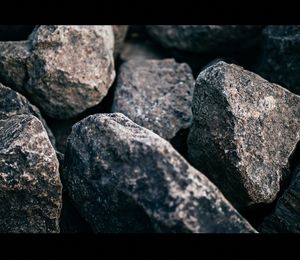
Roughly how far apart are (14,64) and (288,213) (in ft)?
5.02

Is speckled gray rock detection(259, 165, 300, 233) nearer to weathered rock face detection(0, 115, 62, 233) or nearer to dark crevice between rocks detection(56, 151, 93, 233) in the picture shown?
dark crevice between rocks detection(56, 151, 93, 233)

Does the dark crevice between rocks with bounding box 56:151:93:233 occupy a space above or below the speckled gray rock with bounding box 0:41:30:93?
below

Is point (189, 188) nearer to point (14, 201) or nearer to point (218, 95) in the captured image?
point (218, 95)

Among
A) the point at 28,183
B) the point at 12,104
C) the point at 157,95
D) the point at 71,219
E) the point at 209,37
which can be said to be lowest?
the point at 71,219

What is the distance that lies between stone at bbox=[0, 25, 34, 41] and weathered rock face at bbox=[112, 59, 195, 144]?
60cm

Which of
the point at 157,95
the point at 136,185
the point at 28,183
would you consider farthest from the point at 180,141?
the point at 28,183

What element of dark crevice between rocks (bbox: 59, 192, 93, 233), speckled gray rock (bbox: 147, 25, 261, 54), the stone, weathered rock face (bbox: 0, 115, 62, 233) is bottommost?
dark crevice between rocks (bbox: 59, 192, 93, 233)

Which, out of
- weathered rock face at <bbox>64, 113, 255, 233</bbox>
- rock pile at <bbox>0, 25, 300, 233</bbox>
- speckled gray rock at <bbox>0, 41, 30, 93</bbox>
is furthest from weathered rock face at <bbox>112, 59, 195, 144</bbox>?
speckled gray rock at <bbox>0, 41, 30, 93</bbox>

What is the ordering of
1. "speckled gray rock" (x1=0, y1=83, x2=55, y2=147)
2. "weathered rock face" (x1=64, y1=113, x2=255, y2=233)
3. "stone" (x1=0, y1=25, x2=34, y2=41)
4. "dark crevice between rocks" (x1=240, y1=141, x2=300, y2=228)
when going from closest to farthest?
"weathered rock face" (x1=64, y1=113, x2=255, y2=233) → "dark crevice between rocks" (x1=240, y1=141, x2=300, y2=228) → "speckled gray rock" (x1=0, y1=83, x2=55, y2=147) → "stone" (x1=0, y1=25, x2=34, y2=41)

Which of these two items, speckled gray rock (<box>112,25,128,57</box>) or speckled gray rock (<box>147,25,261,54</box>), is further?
speckled gray rock (<box>112,25,128,57</box>)

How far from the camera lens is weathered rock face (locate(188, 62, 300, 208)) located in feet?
5.04

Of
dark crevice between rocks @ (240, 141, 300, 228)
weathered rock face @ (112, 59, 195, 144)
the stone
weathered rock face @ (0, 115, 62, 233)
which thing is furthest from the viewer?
the stone

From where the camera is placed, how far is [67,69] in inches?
74.2

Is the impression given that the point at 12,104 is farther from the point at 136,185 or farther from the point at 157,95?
the point at 136,185
